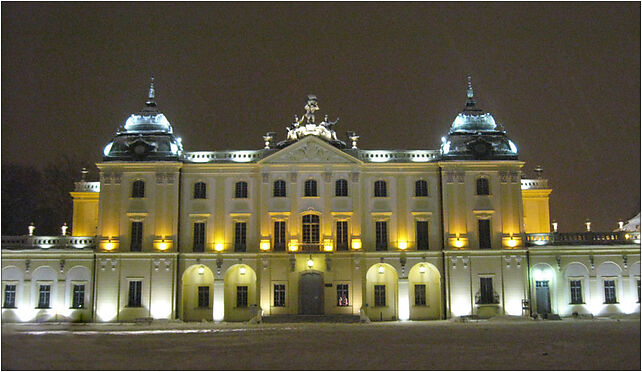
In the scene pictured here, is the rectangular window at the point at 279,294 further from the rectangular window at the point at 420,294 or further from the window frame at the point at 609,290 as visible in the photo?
the window frame at the point at 609,290

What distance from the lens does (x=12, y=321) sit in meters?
42.4

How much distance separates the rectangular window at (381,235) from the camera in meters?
44.3

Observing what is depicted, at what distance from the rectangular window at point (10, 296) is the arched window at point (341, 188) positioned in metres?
18.6

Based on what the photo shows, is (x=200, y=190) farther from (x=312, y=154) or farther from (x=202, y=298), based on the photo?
(x=312, y=154)

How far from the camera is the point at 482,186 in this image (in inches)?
1747

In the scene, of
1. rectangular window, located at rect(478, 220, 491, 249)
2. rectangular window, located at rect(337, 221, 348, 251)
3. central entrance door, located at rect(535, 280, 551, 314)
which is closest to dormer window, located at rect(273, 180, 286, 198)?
rectangular window, located at rect(337, 221, 348, 251)

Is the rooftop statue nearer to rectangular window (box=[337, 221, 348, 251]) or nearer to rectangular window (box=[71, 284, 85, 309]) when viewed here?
rectangular window (box=[337, 221, 348, 251])

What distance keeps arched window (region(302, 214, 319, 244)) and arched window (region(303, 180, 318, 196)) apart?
124cm

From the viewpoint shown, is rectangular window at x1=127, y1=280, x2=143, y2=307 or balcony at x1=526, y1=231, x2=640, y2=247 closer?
rectangular window at x1=127, y1=280, x2=143, y2=307

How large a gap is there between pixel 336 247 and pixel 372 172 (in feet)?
15.6

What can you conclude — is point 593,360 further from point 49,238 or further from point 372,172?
point 49,238

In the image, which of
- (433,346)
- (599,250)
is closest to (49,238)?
(433,346)

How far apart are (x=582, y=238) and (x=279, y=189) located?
17.3m

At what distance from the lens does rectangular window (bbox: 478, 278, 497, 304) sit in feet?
141
